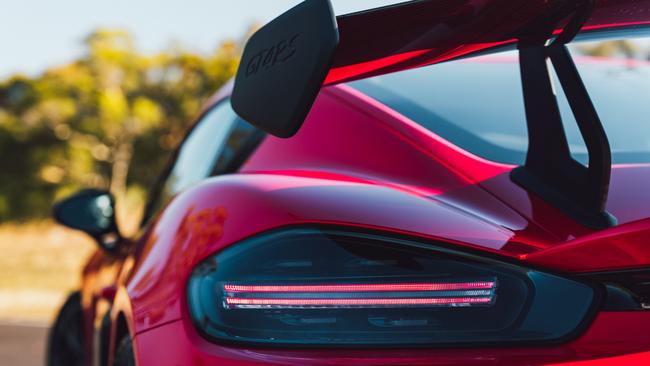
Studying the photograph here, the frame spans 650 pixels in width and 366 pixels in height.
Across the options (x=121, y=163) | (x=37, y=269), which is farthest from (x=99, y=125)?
(x=37, y=269)

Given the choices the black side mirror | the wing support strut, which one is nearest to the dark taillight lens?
the wing support strut

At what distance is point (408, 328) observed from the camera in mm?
1270

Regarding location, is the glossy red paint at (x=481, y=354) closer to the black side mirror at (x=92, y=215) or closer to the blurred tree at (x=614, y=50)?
the blurred tree at (x=614, y=50)

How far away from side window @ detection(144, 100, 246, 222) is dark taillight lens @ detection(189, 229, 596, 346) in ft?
2.97

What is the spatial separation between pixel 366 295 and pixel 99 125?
110 ft

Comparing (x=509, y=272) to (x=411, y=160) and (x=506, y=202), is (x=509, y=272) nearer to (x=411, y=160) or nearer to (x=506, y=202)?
(x=506, y=202)

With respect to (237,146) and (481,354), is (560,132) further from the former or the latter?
(237,146)

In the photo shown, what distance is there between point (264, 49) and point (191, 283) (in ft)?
1.52

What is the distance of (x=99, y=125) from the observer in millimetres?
33344

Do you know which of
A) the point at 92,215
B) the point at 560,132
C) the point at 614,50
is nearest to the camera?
the point at 560,132

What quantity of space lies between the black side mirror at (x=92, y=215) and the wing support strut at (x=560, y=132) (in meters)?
2.21

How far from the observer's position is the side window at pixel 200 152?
2.44 metres

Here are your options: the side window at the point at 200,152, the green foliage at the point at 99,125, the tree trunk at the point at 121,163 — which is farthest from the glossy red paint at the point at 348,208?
the tree trunk at the point at 121,163

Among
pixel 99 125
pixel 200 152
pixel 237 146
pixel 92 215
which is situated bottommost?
pixel 99 125
